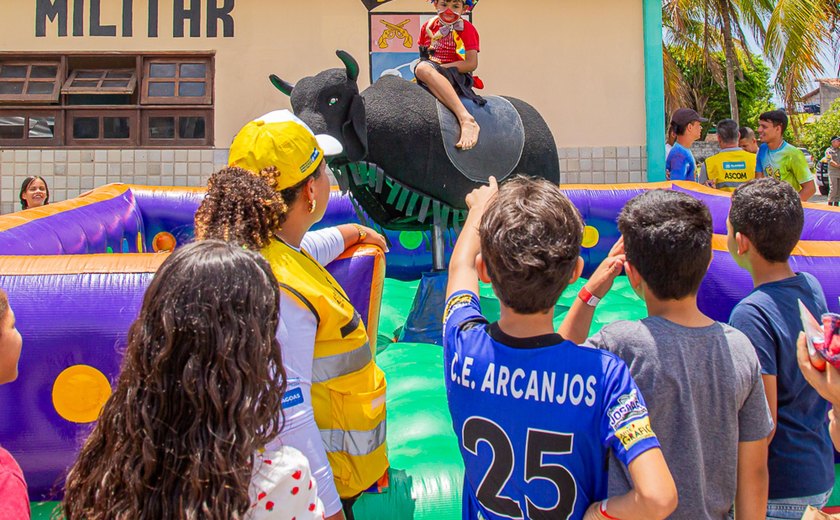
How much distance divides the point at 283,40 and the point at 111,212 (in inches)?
117

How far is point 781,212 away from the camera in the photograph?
5.60 feet

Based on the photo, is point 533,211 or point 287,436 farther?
point 287,436

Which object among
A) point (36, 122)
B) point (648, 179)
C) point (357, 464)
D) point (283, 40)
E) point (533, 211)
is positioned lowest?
point (357, 464)

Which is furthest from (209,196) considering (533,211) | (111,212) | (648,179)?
(648,179)

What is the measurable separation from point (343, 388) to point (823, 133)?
22836 millimetres

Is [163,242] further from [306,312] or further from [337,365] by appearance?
[306,312]

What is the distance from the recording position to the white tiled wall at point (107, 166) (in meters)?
6.74

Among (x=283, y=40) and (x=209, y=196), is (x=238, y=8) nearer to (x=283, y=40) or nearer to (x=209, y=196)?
(x=283, y=40)

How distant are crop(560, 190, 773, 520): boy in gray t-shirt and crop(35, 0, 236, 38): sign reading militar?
20.5 ft

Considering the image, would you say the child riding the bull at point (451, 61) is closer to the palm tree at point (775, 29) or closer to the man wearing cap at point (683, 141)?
the man wearing cap at point (683, 141)

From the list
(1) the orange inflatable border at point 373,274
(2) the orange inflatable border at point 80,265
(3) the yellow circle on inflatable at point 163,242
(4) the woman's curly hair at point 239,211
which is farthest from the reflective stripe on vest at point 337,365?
(3) the yellow circle on inflatable at point 163,242

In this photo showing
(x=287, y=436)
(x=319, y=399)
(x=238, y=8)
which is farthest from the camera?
(x=238, y=8)

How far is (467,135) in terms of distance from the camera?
350 centimetres

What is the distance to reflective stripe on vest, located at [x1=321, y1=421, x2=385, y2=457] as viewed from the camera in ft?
5.56
